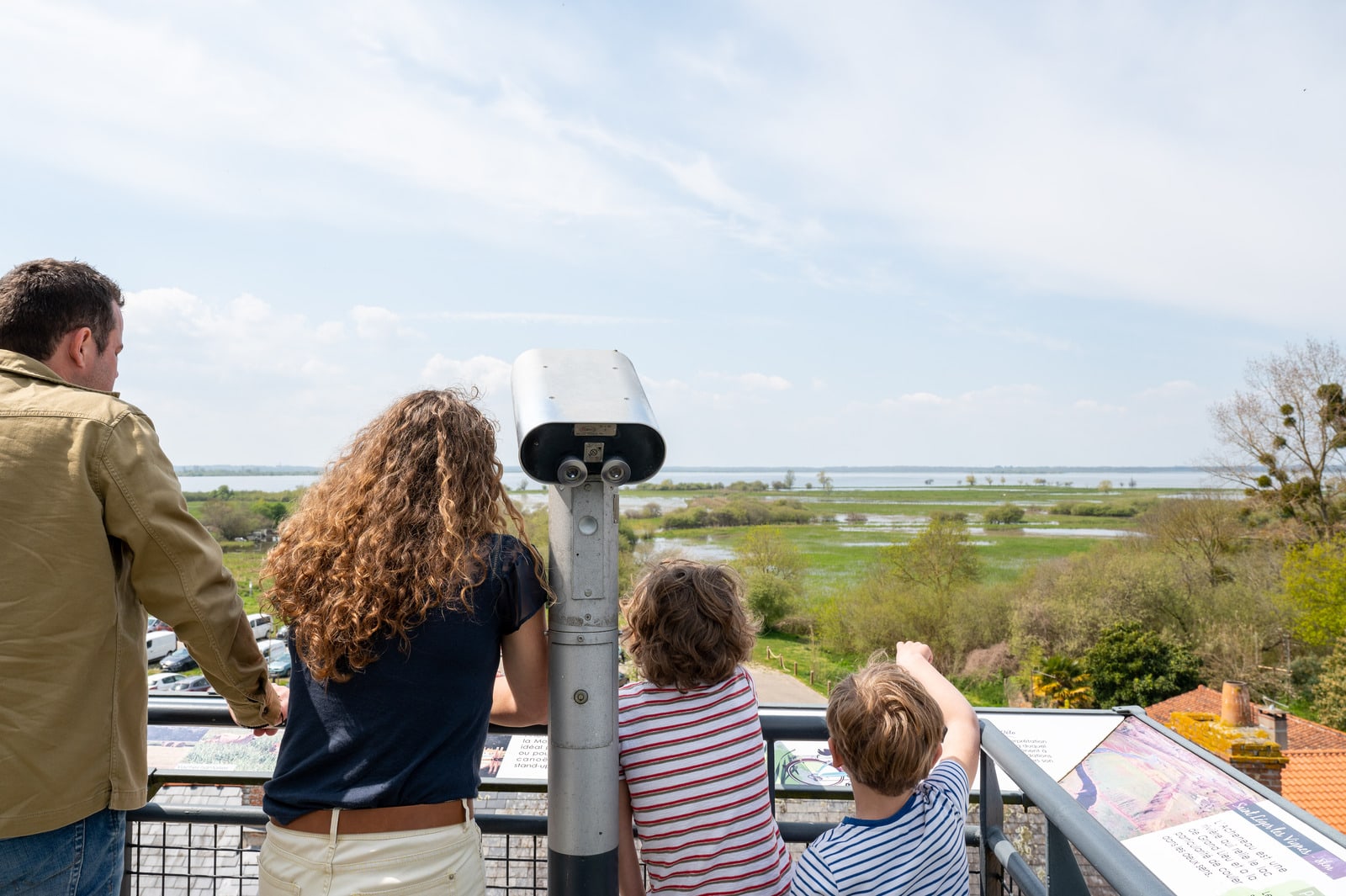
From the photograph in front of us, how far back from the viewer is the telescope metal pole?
1440mm

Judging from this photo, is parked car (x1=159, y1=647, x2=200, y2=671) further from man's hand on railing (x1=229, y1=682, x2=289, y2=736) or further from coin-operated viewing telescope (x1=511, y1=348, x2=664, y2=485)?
coin-operated viewing telescope (x1=511, y1=348, x2=664, y2=485)

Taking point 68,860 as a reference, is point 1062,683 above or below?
below

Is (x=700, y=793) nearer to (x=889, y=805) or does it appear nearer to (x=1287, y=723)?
(x=889, y=805)

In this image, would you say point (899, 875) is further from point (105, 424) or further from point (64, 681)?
point (105, 424)

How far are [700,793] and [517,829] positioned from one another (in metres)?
0.62

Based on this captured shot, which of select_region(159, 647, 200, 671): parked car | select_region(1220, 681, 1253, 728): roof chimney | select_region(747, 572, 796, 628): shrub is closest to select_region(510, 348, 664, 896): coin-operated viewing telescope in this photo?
select_region(1220, 681, 1253, 728): roof chimney

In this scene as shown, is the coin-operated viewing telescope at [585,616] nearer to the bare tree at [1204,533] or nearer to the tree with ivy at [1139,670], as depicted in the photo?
the tree with ivy at [1139,670]

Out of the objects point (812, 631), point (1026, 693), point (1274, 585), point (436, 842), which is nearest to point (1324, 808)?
point (436, 842)

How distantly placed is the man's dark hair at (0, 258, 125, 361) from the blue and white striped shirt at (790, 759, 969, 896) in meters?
1.54

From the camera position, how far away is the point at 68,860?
4.51ft

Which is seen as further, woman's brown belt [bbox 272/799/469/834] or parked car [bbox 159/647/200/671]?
parked car [bbox 159/647/200/671]

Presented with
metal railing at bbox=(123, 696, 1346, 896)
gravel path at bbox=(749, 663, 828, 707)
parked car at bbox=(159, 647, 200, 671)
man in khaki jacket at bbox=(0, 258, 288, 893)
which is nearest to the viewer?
man in khaki jacket at bbox=(0, 258, 288, 893)

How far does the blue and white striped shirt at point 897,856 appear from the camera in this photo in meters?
1.40

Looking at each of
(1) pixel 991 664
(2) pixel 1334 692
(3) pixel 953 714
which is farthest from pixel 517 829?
(1) pixel 991 664
